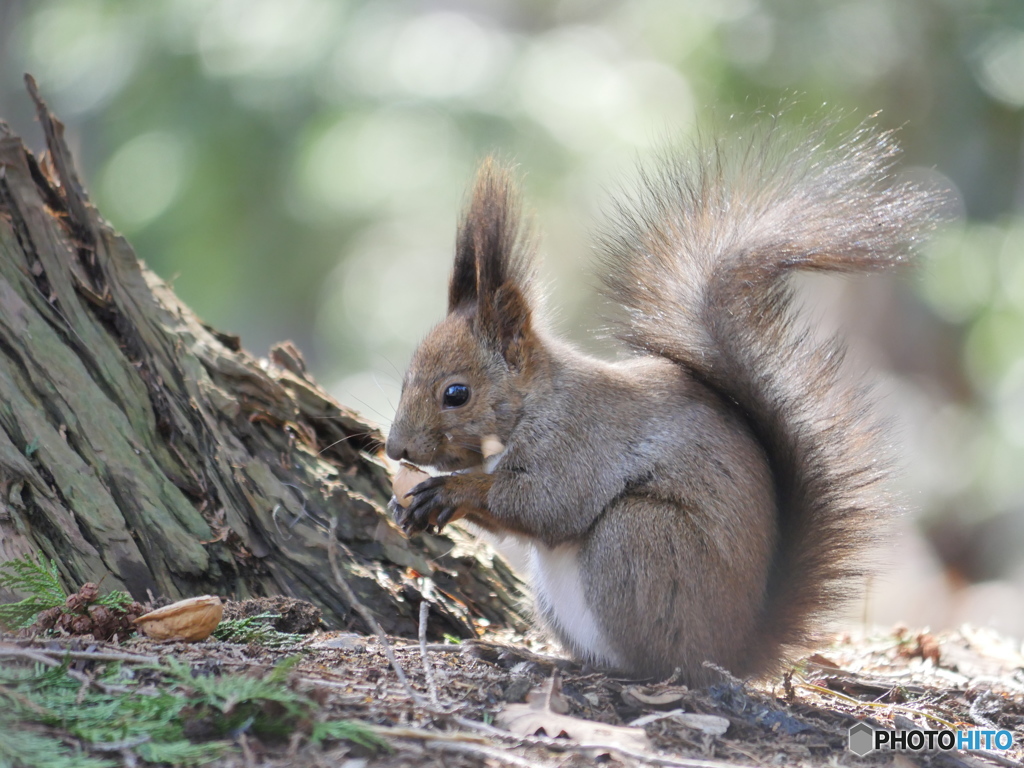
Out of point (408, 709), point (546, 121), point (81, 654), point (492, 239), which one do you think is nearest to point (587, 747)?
point (408, 709)

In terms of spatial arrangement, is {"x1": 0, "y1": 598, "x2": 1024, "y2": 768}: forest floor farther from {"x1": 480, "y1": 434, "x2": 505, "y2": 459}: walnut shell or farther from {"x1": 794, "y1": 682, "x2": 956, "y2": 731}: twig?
{"x1": 480, "y1": 434, "x2": 505, "y2": 459}: walnut shell

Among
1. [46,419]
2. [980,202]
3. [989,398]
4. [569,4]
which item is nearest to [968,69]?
[980,202]

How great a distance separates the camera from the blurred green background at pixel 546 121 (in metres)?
7.75

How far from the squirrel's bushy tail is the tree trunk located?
1.01 m

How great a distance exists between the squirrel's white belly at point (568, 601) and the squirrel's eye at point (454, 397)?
43cm

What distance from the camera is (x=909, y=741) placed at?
2088mm

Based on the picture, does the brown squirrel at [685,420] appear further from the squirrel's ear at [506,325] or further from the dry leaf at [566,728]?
the dry leaf at [566,728]

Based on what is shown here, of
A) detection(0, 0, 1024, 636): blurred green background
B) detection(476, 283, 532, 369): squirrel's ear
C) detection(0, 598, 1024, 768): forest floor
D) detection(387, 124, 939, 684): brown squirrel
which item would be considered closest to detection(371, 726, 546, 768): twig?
detection(0, 598, 1024, 768): forest floor

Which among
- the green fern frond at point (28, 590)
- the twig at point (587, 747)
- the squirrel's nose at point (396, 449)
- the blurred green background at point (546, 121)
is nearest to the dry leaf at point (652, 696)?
the twig at point (587, 747)

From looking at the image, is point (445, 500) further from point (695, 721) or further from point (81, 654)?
point (81, 654)

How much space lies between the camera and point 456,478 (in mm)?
2523

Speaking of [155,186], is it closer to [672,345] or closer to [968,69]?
[672,345]

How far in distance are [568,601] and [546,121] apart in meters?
6.38

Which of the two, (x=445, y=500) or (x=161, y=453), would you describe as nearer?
(x=445, y=500)
